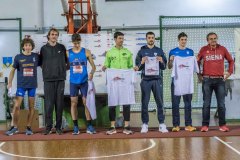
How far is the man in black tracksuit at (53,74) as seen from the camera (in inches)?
288

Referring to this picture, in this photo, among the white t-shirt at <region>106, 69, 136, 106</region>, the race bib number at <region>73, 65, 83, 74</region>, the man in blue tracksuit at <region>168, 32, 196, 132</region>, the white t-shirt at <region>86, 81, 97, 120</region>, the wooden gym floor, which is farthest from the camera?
the white t-shirt at <region>86, 81, 97, 120</region>

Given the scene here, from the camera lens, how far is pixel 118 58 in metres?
7.41

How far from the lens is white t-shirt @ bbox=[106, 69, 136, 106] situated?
740 cm

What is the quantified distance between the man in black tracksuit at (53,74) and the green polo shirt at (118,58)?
0.80 m

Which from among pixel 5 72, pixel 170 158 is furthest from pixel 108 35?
pixel 5 72

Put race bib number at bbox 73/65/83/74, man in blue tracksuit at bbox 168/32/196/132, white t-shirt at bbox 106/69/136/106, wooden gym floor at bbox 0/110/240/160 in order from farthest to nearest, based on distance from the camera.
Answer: man in blue tracksuit at bbox 168/32/196/132 → white t-shirt at bbox 106/69/136/106 → race bib number at bbox 73/65/83/74 → wooden gym floor at bbox 0/110/240/160

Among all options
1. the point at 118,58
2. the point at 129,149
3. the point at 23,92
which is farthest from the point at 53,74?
the point at 129,149

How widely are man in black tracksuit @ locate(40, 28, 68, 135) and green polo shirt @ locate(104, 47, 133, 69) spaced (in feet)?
2.63

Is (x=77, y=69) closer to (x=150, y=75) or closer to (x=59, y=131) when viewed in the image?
(x=59, y=131)

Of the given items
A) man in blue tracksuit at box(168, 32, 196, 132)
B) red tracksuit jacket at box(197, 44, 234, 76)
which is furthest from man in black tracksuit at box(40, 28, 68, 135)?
red tracksuit jacket at box(197, 44, 234, 76)

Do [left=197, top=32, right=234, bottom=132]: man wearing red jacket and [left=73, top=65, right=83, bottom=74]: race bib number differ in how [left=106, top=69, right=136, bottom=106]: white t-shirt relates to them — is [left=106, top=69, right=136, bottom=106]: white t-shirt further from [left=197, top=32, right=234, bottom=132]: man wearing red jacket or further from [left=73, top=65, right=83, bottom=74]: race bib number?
[left=197, top=32, right=234, bottom=132]: man wearing red jacket

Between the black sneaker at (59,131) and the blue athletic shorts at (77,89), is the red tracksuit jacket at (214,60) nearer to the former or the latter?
the blue athletic shorts at (77,89)

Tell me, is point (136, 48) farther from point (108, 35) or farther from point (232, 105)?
point (232, 105)

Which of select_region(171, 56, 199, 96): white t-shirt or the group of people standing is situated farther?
select_region(171, 56, 199, 96): white t-shirt
